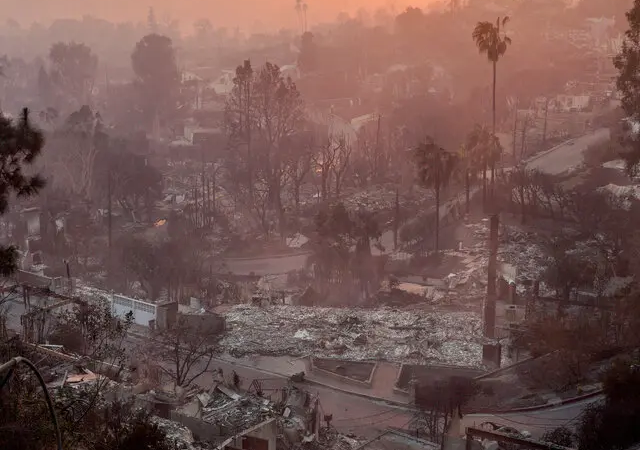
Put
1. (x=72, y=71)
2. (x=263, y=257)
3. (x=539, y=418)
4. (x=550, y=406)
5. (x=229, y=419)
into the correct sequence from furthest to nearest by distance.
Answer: (x=72, y=71) → (x=263, y=257) → (x=550, y=406) → (x=539, y=418) → (x=229, y=419)

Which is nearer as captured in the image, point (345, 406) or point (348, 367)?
point (345, 406)

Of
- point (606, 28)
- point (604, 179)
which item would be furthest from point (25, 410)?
point (606, 28)

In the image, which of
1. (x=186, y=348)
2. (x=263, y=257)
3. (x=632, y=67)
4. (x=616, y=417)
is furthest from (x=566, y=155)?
(x=616, y=417)

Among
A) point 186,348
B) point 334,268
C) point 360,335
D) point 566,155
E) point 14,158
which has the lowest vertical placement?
point 186,348

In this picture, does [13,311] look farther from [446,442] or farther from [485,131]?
[485,131]

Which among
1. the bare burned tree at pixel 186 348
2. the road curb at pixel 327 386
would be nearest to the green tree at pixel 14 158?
the bare burned tree at pixel 186 348

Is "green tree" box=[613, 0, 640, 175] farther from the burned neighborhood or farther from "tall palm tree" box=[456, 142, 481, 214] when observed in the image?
"tall palm tree" box=[456, 142, 481, 214]

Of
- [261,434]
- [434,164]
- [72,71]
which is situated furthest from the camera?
[72,71]

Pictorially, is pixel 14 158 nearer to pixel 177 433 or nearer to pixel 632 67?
pixel 177 433
